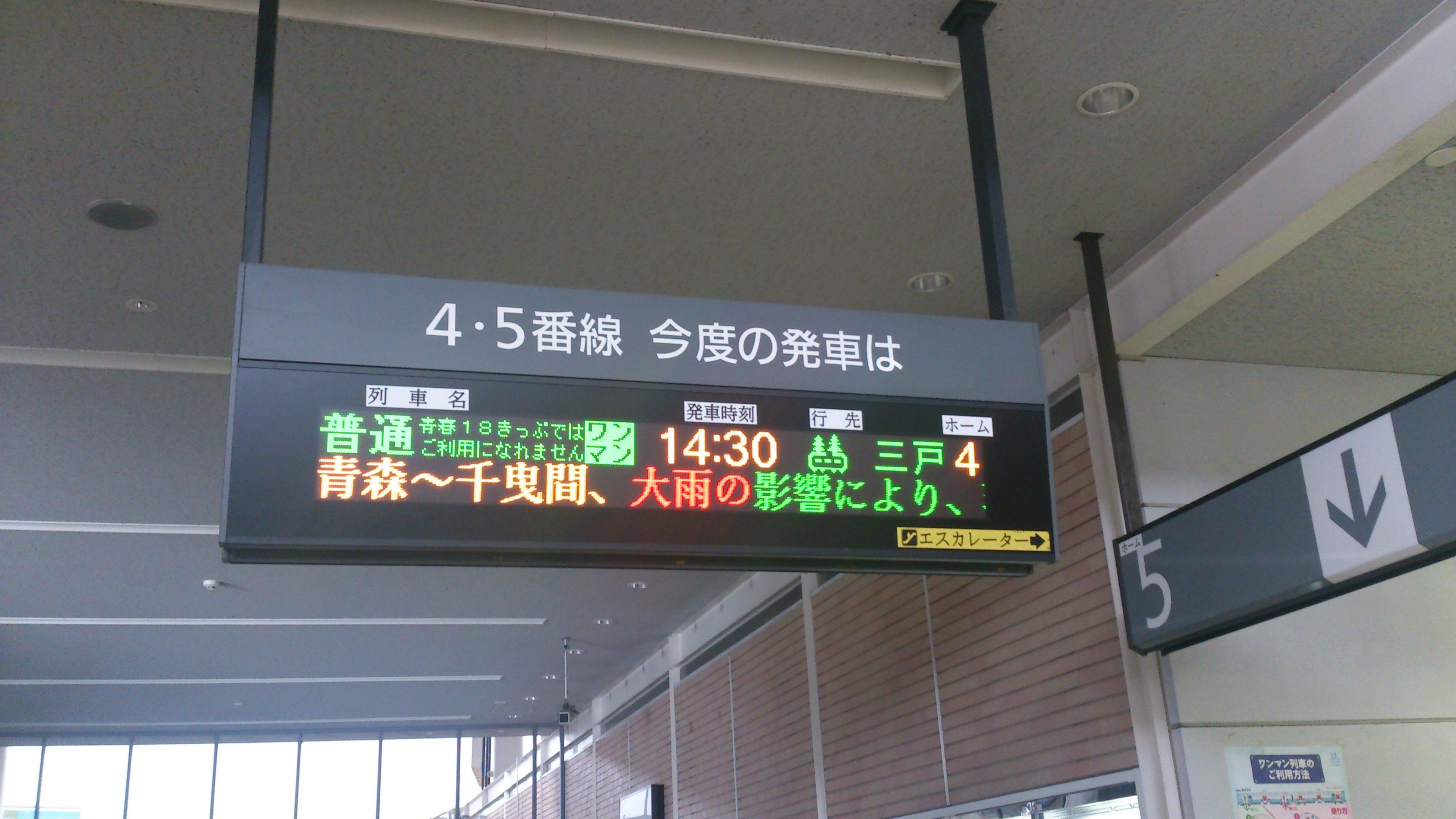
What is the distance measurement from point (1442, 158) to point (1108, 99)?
93cm

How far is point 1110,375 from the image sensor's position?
13.9ft

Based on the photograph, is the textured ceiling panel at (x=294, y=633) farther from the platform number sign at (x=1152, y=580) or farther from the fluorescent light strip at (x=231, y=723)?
the platform number sign at (x=1152, y=580)

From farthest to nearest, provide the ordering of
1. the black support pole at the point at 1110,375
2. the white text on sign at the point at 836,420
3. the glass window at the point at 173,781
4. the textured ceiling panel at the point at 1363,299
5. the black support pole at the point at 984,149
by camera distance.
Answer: the glass window at the point at 173,781 < the black support pole at the point at 1110,375 < the textured ceiling panel at the point at 1363,299 < the black support pole at the point at 984,149 < the white text on sign at the point at 836,420

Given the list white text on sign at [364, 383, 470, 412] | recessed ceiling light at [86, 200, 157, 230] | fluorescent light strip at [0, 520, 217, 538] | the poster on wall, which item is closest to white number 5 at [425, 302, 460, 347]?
white text on sign at [364, 383, 470, 412]

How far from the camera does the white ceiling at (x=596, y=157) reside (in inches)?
122

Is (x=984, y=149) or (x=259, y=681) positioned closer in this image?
(x=984, y=149)

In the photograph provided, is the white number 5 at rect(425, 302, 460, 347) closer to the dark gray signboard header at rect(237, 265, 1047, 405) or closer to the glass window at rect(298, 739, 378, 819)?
the dark gray signboard header at rect(237, 265, 1047, 405)

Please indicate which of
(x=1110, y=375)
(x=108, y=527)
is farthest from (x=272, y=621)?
(x=1110, y=375)

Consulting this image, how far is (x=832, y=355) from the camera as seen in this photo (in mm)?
2803

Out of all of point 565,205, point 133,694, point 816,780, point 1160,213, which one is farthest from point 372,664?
point 1160,213

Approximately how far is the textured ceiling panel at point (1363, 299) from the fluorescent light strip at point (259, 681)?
8123 millimetres

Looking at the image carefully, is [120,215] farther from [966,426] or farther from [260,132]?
[966,426]

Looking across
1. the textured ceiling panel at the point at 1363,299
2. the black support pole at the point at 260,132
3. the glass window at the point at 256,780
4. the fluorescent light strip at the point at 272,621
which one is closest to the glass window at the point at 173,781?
the glass window at the point at 256,780

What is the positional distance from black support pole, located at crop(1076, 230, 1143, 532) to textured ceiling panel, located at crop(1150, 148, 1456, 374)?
0.27 metres
